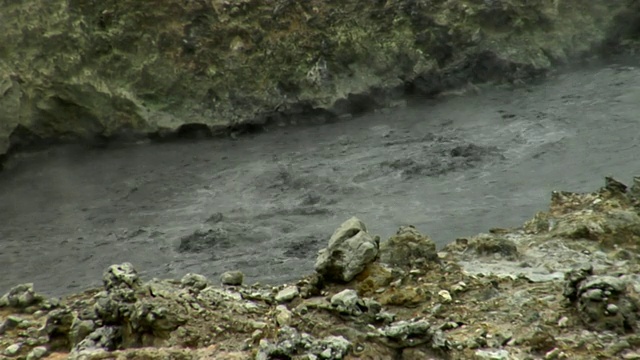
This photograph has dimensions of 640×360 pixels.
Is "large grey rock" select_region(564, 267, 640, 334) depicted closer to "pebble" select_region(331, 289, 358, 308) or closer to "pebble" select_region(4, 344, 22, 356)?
"pebble" select_region(331, 289, 358, 308)

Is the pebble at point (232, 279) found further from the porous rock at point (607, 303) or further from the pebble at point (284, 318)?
the porous rock at point (607, 303)

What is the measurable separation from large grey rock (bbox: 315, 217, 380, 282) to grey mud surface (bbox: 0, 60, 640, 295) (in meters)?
2.35

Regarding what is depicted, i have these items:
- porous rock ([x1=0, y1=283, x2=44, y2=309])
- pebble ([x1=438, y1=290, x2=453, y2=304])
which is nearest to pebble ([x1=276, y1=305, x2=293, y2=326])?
pebble ([x1=438, y1=290, x2=453, y2=304])

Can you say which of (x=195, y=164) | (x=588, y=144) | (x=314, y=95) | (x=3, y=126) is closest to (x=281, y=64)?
(x=314, y=95)

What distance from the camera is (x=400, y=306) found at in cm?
482

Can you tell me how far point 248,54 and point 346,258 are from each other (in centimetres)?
976

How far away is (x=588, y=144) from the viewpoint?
34.7ft

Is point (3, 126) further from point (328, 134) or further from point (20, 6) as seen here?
point (328, 134)

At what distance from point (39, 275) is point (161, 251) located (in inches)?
54.2

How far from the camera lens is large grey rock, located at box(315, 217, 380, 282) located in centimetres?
515

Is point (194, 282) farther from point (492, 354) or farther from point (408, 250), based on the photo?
point (492, 354)

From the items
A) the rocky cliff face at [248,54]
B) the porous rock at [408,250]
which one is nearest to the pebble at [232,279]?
the porous rock at [408,250]

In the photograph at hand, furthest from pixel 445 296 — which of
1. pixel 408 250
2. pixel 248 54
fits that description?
pixel 248 54

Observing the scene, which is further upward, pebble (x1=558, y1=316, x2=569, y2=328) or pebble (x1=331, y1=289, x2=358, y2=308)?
pebble (x1=331, y1=289, x2=358, y2=308)
